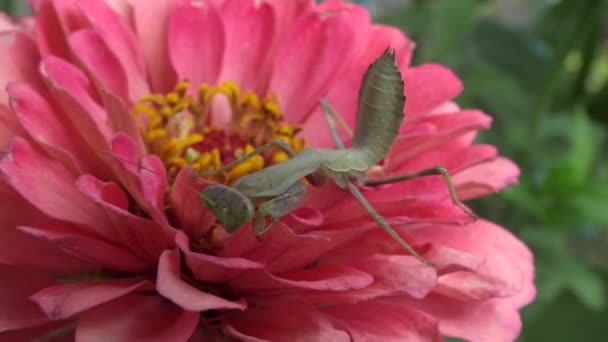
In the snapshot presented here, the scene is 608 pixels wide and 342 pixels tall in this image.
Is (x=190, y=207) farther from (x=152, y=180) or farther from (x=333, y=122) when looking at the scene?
(x=333, y=122)

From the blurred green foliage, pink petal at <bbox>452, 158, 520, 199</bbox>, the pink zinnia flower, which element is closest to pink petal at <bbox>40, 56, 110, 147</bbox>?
the pink zinnia flower

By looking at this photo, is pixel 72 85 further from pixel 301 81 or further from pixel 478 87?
pixel 478 87

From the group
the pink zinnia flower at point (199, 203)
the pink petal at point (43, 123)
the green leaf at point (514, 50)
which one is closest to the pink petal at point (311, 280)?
the pink zinnia flower at point (199, 203)

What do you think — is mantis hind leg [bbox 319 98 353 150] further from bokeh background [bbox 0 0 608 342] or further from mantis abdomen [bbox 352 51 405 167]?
bokeh background [bbox 0 0 608 342]

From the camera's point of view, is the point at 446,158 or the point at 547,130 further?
the point at 547,130

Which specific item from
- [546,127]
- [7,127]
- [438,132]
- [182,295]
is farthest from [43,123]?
[546,127]

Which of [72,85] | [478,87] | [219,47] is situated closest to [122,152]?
[72,85]
